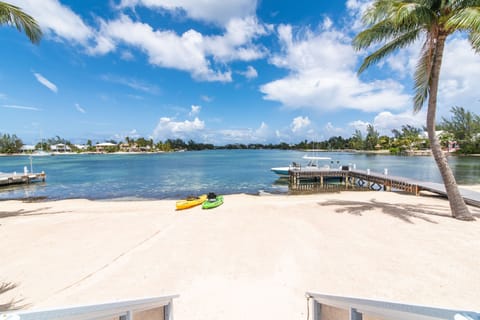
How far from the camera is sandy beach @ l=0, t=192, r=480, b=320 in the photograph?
4.70 metres

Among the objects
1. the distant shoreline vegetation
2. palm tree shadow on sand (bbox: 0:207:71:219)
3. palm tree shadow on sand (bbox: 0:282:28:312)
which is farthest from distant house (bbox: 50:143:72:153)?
palm tree shadow on sand (bbox: 0:282:28:312)

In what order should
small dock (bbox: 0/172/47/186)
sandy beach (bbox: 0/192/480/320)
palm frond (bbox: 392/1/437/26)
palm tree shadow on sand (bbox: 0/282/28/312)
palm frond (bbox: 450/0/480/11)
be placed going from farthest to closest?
small dock (bbox: 0/172/47/186) < palm frond (bbox: 450/0/480/11) < palm frond (bbox: 392/1/437/26) < sandy beach (bbox: 0/192/480/320) < palm tree shadow on sand (bbox: 0/282/28/312)

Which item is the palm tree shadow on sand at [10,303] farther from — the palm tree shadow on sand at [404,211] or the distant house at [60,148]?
the distant house at [60,148]

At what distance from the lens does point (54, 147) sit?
484 ft

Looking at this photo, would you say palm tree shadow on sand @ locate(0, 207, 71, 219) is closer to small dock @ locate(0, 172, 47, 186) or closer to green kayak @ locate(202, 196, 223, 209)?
green kayak @ locate(202, 196, 223, 209)

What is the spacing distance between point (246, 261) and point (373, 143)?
130504 millimetres

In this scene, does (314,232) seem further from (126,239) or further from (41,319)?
(41,319)

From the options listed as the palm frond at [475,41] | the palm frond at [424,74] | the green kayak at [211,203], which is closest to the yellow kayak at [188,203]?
the green kayak at [211,203]

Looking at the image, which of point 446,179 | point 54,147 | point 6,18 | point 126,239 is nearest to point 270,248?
point 126,239

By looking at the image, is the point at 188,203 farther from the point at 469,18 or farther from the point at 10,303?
the point at 469,18

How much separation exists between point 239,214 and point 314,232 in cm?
406

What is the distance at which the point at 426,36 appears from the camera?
9266mm

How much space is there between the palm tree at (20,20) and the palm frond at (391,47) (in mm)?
14978

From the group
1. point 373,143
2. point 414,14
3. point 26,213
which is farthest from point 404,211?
point 373,143
